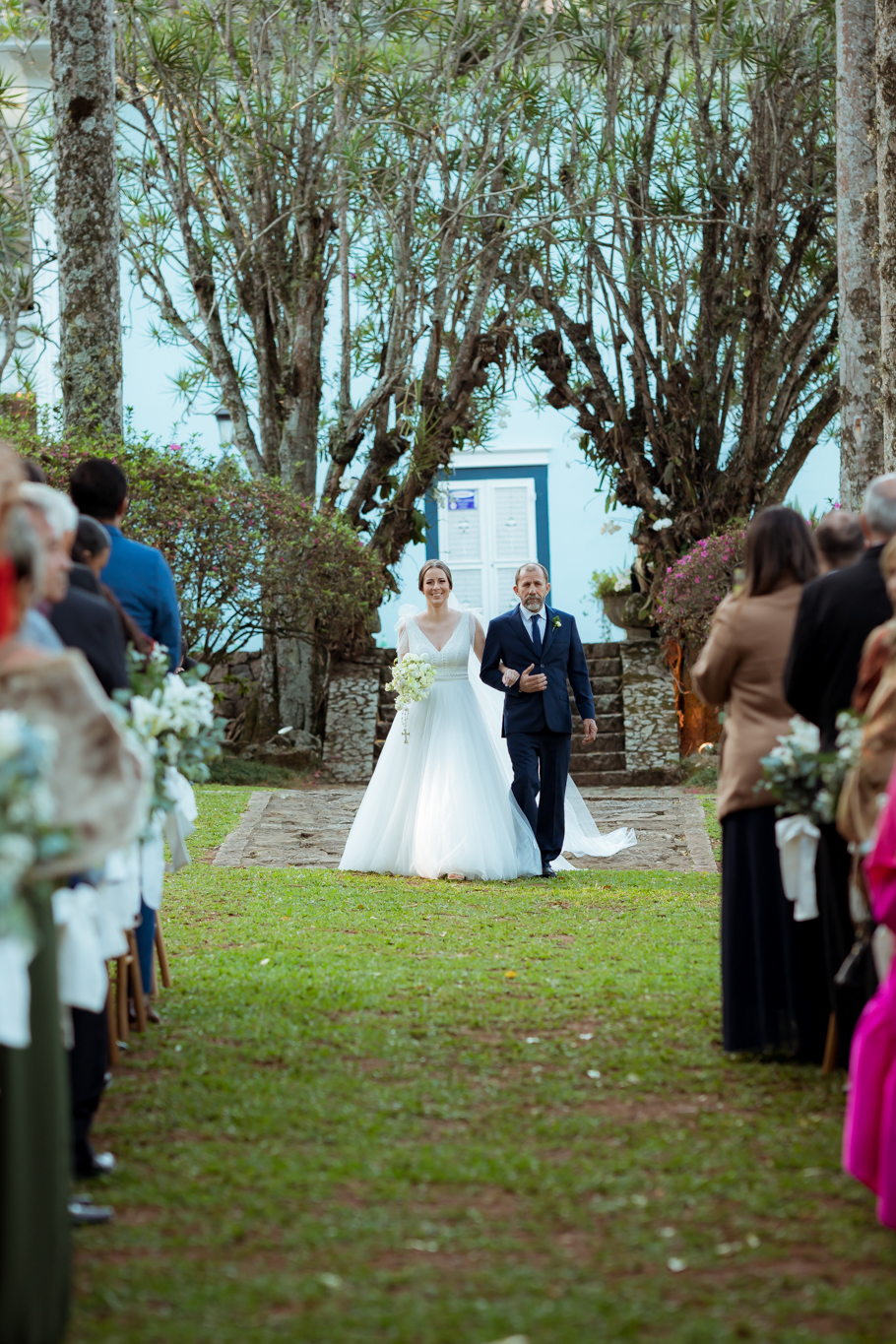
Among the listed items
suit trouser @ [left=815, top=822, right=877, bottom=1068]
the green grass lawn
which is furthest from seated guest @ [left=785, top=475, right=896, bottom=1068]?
the green grass lawn

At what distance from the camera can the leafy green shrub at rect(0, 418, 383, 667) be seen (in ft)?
42.7

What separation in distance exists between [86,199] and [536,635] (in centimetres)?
531

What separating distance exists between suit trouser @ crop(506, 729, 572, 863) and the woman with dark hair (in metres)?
4.23

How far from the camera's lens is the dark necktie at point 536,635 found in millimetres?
8945

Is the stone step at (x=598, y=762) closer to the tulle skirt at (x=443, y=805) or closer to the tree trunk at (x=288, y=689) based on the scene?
the tree trunk at (x=288, y=689)

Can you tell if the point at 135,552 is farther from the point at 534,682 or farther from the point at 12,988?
the point at 534,682

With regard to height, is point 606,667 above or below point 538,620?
below

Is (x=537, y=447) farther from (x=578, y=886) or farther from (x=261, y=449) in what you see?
(x=578, y=886)

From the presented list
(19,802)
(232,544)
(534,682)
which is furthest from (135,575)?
(232,544)

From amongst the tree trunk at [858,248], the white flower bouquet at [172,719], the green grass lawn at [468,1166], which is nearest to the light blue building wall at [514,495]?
the tree trunk at [858,248]

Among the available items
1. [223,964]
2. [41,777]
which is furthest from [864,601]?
[223,964]

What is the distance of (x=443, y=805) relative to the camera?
9039mm

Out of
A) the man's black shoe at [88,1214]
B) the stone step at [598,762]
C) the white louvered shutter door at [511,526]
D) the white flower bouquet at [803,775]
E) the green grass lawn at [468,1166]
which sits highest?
the white louvered shutter door at [511,526]

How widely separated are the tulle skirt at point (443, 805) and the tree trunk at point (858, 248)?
10.6ft
